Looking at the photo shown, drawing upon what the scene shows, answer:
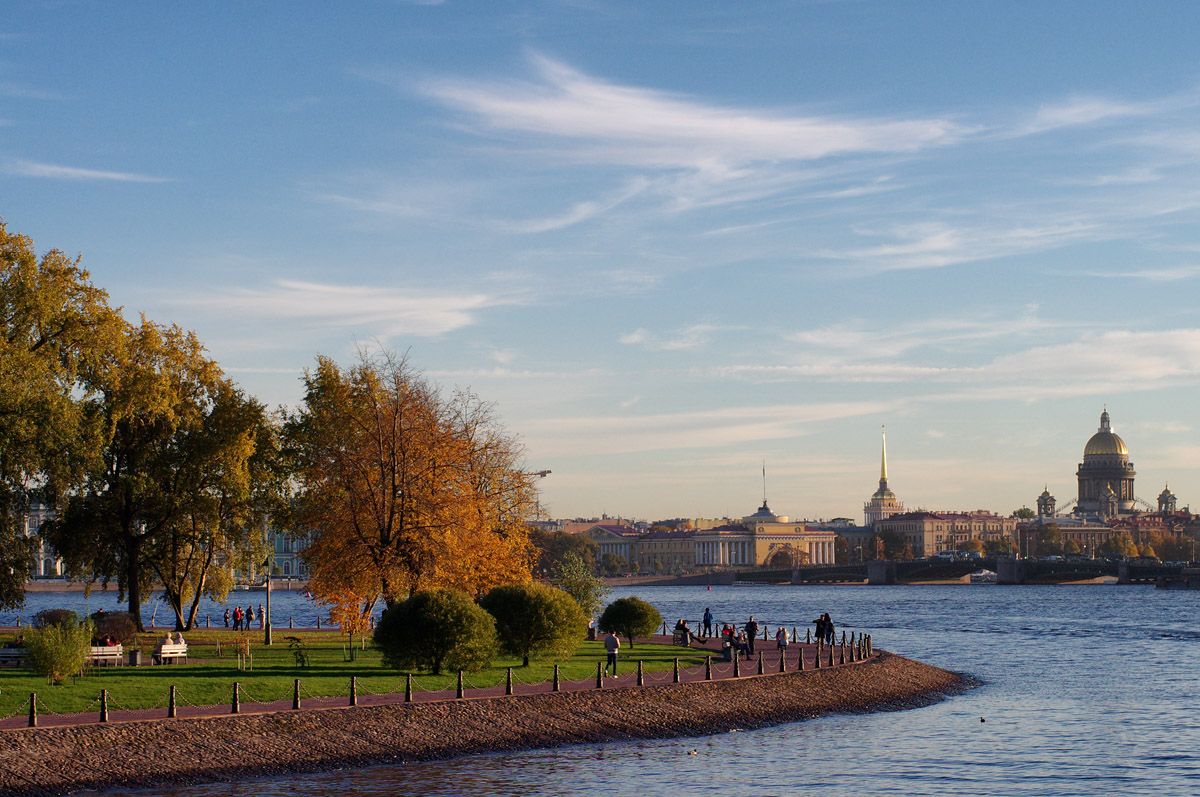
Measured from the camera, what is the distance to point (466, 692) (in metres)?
44.0

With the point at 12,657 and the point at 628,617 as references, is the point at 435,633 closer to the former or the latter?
the point at 12,657

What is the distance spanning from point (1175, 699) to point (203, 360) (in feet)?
136

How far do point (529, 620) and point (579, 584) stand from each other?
20.7 metres

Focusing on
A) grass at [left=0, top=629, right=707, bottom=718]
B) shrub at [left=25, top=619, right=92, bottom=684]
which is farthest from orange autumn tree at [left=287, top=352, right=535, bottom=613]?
shrub at [left=25, top=619, right=92, bottom=684]

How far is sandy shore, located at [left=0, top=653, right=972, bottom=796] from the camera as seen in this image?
34094mm

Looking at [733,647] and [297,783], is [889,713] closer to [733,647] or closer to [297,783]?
[733,647]

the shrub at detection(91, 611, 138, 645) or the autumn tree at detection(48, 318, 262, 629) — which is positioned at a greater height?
the autumn tree at detection(48, 318, 262, 629)

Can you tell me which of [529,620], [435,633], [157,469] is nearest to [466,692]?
[435,633]

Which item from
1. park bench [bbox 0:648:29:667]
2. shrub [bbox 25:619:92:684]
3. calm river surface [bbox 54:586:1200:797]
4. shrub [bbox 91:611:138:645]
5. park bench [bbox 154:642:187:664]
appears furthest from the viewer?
shrub [bbox 91:611:138:645]

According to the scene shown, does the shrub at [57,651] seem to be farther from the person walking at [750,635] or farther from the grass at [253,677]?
the person walking at [750,635]

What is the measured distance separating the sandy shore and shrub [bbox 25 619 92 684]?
5832mm

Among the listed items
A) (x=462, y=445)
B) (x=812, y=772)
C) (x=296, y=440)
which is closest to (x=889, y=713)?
(x=812, y=772)

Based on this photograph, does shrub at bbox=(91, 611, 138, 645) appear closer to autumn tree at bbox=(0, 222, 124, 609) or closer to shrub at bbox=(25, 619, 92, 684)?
autumn tree at bbox=(0, 222, 124, 609)

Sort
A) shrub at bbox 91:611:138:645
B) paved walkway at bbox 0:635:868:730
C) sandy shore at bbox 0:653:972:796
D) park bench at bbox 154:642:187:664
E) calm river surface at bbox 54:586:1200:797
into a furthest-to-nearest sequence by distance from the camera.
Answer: shrub at bbox 91:611:138:645, park bench at bbox 154:642:187:664, calm river surface at bbox 54:586:1200:797, paved walkway at bbox 0:635:868:730, sandy shore at bbox 0:653:972:796
